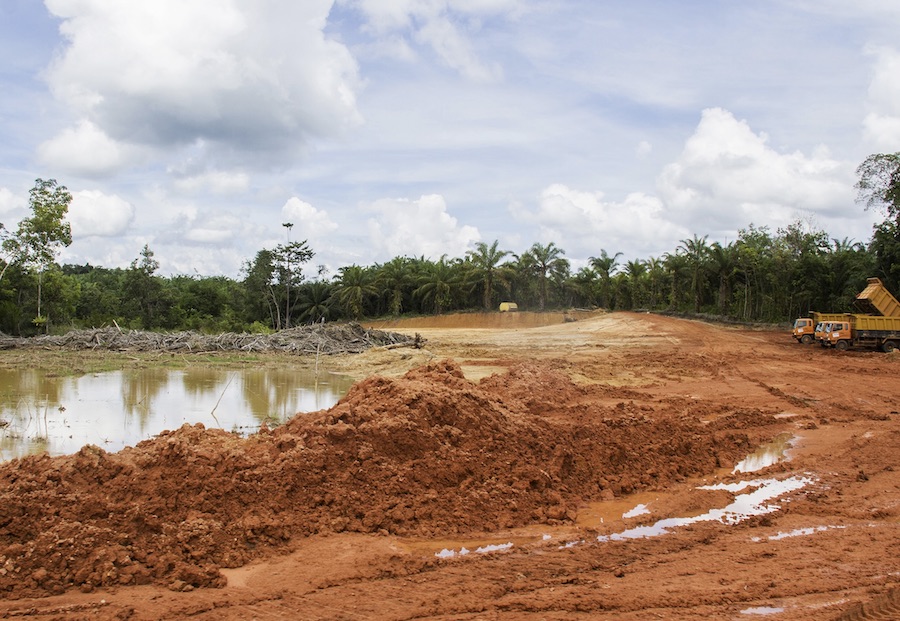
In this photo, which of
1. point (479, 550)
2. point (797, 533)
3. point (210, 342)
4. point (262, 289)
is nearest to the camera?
point (479, 550)

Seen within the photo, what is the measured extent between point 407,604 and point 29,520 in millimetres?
3397

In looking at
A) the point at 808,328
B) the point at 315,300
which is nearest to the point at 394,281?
the point at 315,300

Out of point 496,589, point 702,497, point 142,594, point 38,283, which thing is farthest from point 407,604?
point 38,283

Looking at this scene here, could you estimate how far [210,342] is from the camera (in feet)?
100.0

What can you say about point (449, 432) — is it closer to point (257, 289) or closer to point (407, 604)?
point (407, 604)

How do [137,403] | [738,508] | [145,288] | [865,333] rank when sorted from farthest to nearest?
[145,288] → [865,333] → [137,403] → [738,508]

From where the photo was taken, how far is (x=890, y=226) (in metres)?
33.5

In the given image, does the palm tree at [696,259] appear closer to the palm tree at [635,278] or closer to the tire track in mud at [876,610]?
the palm tree at [635,278]

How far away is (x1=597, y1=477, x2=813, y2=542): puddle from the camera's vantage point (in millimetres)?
6977

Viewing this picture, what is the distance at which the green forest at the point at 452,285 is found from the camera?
110ft

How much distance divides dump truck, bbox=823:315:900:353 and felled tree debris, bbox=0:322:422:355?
1859 cm

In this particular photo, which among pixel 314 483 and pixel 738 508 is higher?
pixel 314 483

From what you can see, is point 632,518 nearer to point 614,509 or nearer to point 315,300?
point 614,509

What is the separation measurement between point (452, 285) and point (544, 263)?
26.7 ft
